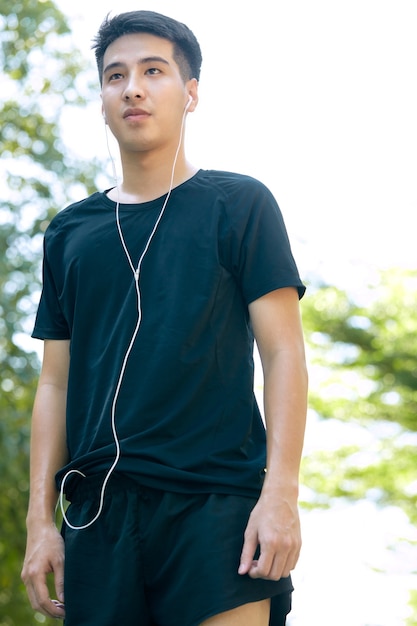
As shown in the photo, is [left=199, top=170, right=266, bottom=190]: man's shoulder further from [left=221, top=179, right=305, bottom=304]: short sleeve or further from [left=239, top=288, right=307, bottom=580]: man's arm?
[left=239, top=288, right=307, bottom=580]: man's arm

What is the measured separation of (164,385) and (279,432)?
209 mm

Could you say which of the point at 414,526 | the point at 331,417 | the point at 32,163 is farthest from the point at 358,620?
the point at 32,163

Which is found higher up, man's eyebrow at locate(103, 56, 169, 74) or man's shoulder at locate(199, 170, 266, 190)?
man's eyebrow at locate(103, 56, 169, 74)

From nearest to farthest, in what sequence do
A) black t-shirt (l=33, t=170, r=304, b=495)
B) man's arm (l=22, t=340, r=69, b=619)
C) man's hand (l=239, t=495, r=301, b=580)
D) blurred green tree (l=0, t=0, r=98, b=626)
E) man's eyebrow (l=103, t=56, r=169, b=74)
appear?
1. man's hand (l=239, t=495, r=301, b=580)
2. black t-shirt (l=33, t=170, r=304, b=495)
3. man's arm (l=22, t=340, r=69, b=619)
4. man's eyebrow (l=103, t=56, r=169, b=74)
5. blurred green tree (l=0, t=0, r=98, b=626)

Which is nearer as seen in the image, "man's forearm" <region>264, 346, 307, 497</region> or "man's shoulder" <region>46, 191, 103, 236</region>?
"man's forearm" <region>264, 346, 307, 497</region>

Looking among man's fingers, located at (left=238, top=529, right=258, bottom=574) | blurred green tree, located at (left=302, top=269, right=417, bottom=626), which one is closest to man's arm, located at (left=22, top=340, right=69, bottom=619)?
man's fingers, located at (left=238, top=529, right=258, bottom=574)

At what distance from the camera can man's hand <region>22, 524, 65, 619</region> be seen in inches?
67.3

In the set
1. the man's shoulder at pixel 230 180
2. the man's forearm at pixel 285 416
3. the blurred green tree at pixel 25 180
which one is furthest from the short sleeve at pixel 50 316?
the blurred green tree at pixel 25 180

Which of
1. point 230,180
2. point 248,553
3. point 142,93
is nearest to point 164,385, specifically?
point 248,553

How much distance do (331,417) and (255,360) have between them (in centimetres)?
1213

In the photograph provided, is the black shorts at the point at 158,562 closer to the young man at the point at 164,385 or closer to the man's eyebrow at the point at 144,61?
the young man at the point at 164,385

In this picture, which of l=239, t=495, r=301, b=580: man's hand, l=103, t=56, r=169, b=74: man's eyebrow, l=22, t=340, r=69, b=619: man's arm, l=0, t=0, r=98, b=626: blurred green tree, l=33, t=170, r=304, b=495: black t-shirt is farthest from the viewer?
l=0, t=0, r=98, b=626: blurred green tree

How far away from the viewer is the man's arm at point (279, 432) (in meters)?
1.51

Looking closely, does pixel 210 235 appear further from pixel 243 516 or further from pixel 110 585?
pixel 110 585
